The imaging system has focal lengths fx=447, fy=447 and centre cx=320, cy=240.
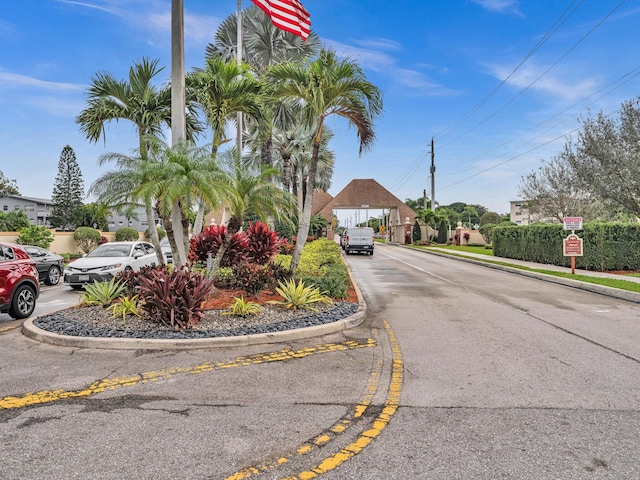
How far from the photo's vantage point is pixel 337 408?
4.30 meters

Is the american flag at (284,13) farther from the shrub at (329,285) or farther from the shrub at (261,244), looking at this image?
the shrub at (329,285)

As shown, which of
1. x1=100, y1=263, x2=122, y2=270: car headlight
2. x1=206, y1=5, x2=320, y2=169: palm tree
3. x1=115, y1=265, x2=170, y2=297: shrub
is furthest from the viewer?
x1=206, y1=5, x2=320, y2=169: palm tree

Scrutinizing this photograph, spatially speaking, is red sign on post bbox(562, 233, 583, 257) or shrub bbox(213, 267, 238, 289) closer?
shrub bbox(213, 267, 238, 289)

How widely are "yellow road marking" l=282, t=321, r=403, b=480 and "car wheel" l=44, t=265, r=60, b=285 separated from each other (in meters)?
14.2

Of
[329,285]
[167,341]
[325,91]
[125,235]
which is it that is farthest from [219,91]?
[125,235]

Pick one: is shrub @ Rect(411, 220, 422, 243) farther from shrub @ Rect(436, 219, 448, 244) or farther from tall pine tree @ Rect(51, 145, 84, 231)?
tall pine tree @ Rect(51, 145, 84, 231)

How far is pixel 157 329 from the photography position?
7164 mm

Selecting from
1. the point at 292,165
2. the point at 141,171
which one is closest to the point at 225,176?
the point at 141,171

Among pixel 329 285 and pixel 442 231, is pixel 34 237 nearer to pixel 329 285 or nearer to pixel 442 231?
pixel 329 285

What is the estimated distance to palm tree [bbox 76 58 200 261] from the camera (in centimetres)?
1031

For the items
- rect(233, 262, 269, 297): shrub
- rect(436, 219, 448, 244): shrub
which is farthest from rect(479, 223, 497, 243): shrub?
rect(233, 262, 269, 297): shrub

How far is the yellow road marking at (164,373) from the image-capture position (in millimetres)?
4527

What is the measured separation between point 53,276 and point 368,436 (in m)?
15.6

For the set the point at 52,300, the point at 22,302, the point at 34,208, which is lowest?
the point at 52,300
